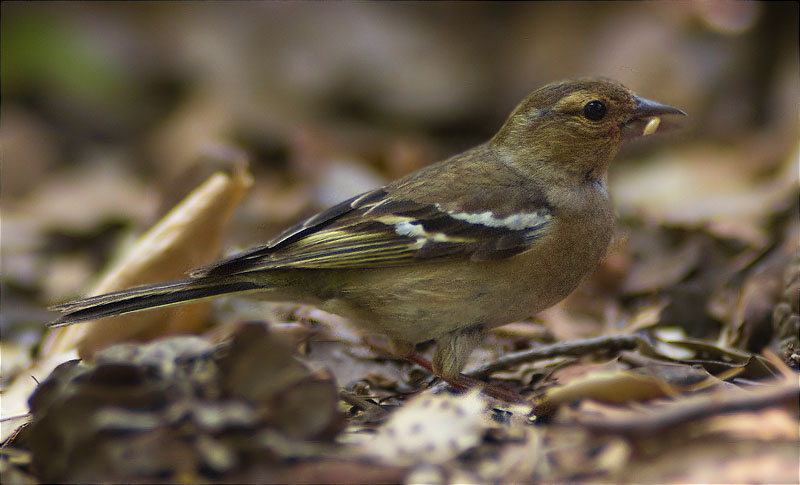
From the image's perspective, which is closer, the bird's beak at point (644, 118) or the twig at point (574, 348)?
the twig at point (574, 348)

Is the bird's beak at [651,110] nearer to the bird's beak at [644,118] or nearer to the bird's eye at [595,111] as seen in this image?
the bird's beak at [644,118]

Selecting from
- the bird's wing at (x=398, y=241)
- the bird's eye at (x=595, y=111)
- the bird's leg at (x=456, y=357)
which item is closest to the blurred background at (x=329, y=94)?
the bird's eye at (x=595, y=111)

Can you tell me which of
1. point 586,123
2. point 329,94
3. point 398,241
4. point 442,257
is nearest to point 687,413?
point 442,257

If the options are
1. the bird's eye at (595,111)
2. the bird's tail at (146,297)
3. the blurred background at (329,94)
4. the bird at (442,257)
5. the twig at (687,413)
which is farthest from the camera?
the blurred background at (329,94)

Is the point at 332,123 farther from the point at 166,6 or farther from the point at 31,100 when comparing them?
the point at 31,100

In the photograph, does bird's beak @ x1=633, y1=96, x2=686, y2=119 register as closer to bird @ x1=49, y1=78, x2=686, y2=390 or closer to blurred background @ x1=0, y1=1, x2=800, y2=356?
bird @ x1=49, y1=78, x2=686, y2=390
